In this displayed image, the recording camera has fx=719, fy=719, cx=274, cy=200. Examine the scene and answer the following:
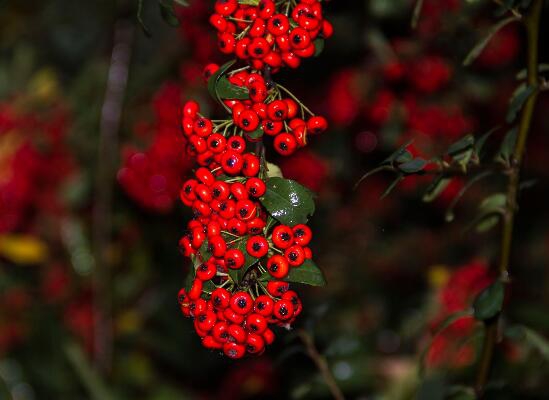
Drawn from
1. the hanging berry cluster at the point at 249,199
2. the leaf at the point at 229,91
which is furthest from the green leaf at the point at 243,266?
the leaf at the point at 229,91

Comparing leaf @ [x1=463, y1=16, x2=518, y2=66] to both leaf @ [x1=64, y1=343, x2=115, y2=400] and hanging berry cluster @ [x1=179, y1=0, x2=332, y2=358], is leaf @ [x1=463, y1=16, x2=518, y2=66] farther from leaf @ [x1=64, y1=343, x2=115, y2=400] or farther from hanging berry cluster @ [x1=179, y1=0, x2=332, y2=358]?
leaf @ [x1=64, y1=343, x2=115, y2=400]

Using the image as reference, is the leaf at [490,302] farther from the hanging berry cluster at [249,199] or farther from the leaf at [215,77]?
the leaf at [215,77]

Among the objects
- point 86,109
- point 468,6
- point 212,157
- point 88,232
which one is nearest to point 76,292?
point 88,232

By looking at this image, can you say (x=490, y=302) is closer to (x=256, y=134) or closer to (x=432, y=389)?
(x=432, y=389)

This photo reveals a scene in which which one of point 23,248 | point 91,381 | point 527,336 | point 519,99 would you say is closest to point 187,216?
point 23,248

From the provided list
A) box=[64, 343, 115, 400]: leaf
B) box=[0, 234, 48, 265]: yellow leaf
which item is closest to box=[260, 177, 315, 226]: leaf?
box=[64, 343, 115, 400]: leaf

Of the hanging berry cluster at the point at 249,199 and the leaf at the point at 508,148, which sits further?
the leaf at the point at 508,148
